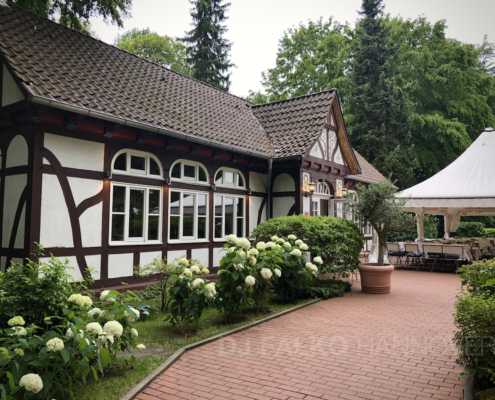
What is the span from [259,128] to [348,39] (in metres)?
21.7

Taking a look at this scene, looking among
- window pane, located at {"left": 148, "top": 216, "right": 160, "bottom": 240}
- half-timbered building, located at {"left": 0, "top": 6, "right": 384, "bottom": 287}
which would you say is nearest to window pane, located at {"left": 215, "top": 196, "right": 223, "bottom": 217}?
half-timbered building, located at {"left": 0, "top": 6, "right": 384, "bottom": 287}

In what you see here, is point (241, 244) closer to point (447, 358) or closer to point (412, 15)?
point (447, 358)

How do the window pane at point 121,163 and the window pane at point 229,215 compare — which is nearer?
the window pane at point 121,163

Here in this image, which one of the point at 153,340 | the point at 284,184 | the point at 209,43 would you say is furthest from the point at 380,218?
the point at 209,43

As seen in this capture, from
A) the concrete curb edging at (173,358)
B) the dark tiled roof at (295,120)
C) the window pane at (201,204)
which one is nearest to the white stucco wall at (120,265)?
the window pane at (201,204)

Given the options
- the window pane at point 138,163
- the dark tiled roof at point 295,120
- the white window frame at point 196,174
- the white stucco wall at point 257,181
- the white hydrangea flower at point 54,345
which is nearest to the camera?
the white hydrangea flower at point 54,345

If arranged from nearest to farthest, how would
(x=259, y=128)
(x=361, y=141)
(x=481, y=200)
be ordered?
(x=481, y=200) < (x=259, y=128) < (x=361, y=141)

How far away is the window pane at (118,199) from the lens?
8.98 metres

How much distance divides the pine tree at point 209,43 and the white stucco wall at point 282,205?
1742cm

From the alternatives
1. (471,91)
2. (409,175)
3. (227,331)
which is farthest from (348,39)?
(227,331)

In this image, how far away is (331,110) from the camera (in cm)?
1523

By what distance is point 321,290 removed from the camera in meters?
9.34

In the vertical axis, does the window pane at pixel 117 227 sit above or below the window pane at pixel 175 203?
below

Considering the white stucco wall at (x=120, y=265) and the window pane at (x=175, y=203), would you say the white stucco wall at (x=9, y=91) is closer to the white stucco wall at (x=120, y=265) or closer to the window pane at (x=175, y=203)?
the white stucco wall at (x=120, y=265)
